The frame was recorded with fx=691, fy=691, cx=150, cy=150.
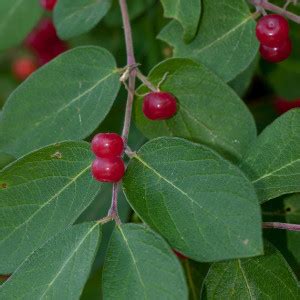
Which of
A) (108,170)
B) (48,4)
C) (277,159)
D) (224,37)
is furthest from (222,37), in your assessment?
(48,4)

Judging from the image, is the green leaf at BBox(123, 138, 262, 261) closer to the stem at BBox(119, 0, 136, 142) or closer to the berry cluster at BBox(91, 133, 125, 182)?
the berry cluster at BBox(91, 133, 125, 182)

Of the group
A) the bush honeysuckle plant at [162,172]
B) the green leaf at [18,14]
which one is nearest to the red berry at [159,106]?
the bush honeysuckle plant at [162,172]

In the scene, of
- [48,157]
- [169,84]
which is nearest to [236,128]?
[169,84]

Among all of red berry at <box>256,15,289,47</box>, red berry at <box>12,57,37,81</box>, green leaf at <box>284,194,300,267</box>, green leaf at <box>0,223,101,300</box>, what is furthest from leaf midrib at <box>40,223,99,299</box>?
red berry at <box>12,57,37,81</box>

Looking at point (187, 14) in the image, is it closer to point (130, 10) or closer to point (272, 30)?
point (272, 30)

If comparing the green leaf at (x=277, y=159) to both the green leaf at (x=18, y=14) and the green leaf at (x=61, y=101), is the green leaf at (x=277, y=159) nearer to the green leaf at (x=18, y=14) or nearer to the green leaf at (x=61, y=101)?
the green leaf at (x=61, y=101)

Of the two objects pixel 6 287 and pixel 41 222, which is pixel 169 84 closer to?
pixel 41 222
